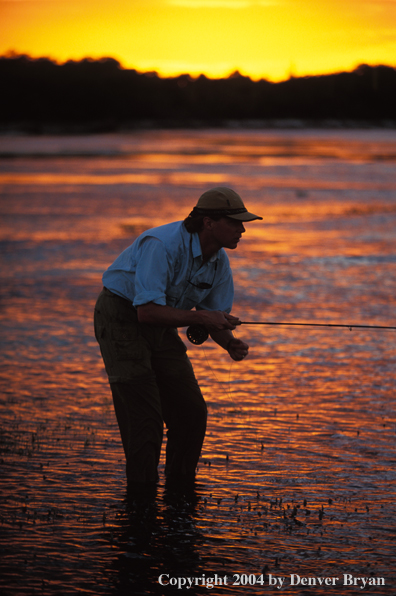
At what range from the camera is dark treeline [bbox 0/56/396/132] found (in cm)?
12794

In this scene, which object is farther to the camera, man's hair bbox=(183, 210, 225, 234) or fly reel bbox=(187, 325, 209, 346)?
fly reel bbox=(187, 325, 209, 346)

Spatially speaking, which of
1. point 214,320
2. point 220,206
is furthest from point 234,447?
point 220,206

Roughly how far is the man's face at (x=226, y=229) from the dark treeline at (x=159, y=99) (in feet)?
388

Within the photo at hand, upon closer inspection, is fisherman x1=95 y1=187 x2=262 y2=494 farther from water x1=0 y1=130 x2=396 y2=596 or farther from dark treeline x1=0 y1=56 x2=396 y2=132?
dark treeline x1=0 y1=56 x2=396 y2=132

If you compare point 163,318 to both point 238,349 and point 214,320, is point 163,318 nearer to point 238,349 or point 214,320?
point 214,320

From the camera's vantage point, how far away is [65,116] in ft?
427

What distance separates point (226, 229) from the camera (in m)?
4.43

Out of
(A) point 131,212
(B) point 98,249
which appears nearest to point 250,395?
(B) point 98,249

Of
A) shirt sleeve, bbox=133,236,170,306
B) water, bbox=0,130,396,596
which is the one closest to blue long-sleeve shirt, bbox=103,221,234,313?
shirt sleeve, bbox=133,236,170,306

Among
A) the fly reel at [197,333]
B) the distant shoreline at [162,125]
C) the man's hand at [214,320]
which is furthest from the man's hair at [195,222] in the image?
the distant shoreline at [162,125]

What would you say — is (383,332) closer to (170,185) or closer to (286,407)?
(286,407)

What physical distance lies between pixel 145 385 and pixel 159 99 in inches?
5608

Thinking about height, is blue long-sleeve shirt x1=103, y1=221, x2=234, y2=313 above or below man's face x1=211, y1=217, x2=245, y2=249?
below

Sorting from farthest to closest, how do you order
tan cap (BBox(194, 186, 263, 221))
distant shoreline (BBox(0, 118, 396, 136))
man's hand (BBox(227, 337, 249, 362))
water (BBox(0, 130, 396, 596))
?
distant shoreline (BBox(0, 118, 396, 136)), man's hand (BBox(227, 337, 249, 362)), tan cap (BBox(194, 186, 263, 221)), water (BBox(0, 130, 396, 596))
